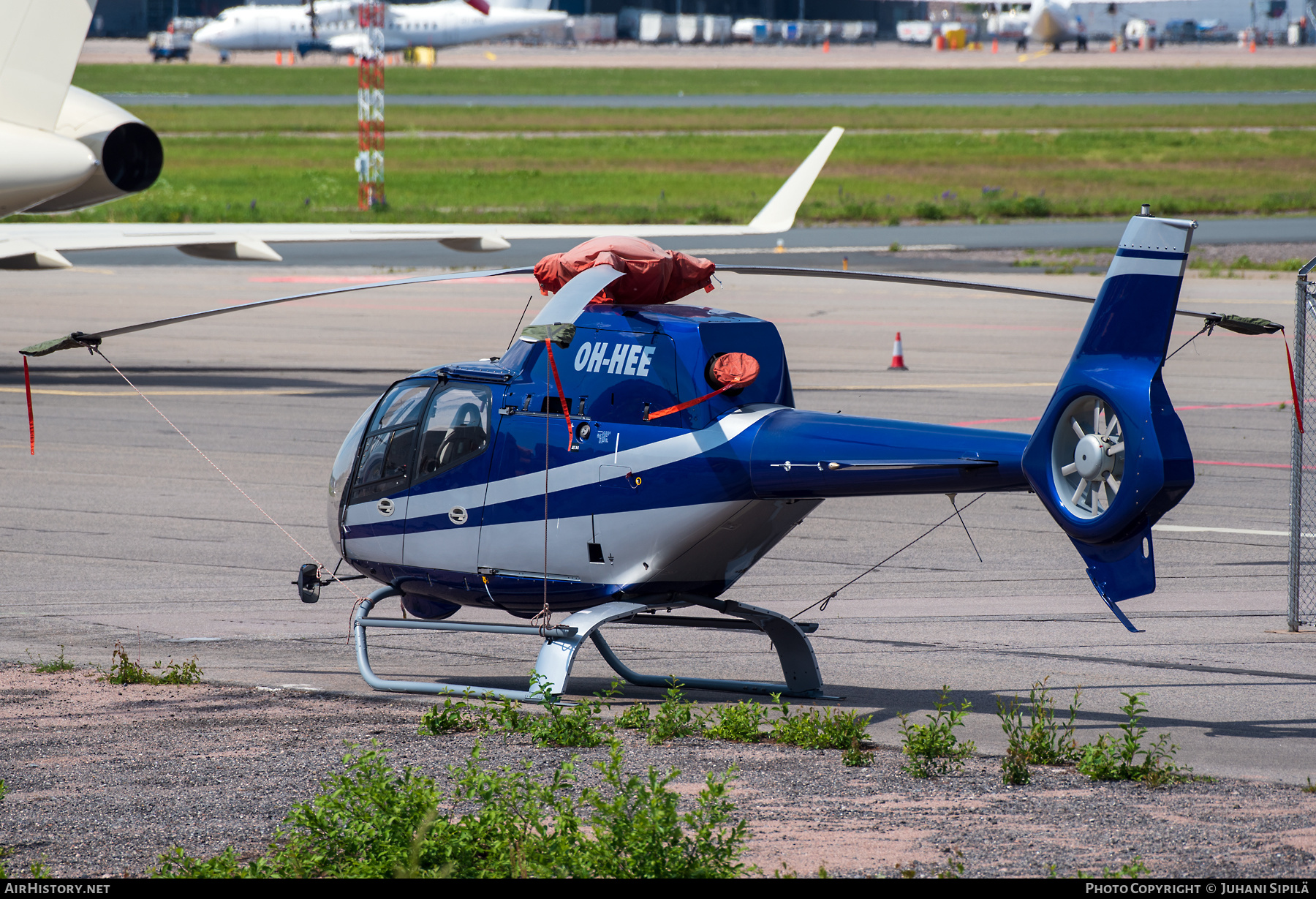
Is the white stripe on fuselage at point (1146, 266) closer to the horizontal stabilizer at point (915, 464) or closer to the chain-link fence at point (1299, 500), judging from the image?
the horizontal stabilizer at point (915, 464)

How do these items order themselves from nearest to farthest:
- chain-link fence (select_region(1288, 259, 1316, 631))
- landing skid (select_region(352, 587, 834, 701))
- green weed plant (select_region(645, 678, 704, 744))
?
green weed plant (select_region(645, 678, 704, 744)) → landing skid (select_region(352, 587, 834, 701)) → chain-link fence (select_region(1288, 259, 1316, 631))

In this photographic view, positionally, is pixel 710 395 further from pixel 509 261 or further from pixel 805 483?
pixel 509 261

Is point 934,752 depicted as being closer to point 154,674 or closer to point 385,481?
point 385,481

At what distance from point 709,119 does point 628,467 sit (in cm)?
9925

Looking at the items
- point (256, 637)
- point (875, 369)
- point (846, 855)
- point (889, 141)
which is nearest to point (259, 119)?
point (889, 141)

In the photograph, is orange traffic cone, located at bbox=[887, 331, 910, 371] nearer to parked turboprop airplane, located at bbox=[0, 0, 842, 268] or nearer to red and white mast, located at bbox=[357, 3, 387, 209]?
parked turboprop airplane, located at bbox=[0, 0, 842, 268]

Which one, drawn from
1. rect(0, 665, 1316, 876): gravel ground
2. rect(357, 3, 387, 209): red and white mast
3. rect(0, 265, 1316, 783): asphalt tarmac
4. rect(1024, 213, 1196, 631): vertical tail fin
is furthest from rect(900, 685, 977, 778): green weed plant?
rect(357, 3, 387, 209): red and white mast

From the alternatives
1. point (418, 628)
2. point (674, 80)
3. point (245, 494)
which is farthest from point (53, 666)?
point (674, 80)

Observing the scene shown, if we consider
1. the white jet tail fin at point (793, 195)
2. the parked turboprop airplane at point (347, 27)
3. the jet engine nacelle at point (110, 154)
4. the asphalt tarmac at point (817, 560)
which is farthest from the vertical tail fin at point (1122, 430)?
the parked turboprop airplane at point (347, 27)

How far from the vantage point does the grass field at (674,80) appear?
14000 centimetres

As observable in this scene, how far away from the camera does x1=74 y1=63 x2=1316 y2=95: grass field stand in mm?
140000

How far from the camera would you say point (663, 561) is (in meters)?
12.2

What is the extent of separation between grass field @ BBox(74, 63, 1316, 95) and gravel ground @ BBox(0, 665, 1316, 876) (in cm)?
12246

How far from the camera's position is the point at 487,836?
860cm
